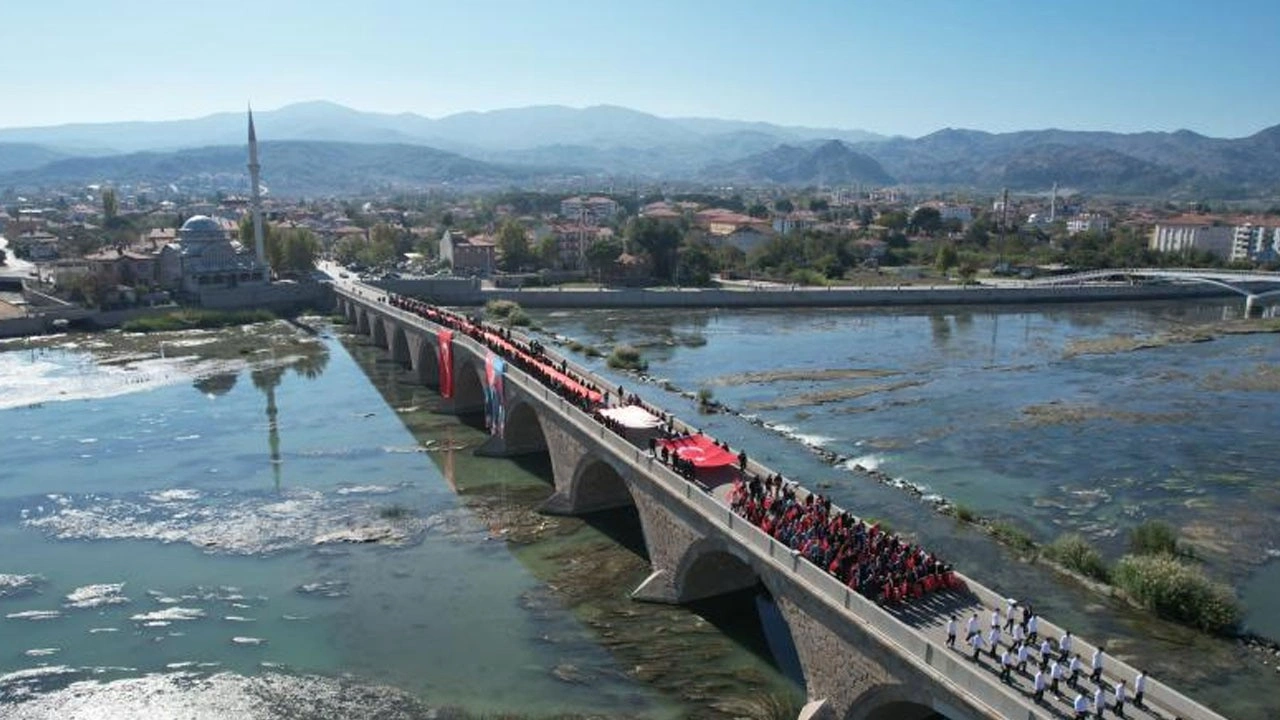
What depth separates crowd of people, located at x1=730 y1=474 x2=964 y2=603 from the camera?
18.0 meters

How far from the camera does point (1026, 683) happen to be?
15133 millimetres

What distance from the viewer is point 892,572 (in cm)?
1827

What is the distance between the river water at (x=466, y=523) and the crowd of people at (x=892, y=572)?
11.0 feet

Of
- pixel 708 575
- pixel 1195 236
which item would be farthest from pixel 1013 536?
pixel 1195 236

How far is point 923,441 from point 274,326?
52.9 metres

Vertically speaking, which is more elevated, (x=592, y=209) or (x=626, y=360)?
(x=592, y=209)

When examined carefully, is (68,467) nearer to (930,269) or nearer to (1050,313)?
(1050,313)

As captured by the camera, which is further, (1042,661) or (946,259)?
(946,259)

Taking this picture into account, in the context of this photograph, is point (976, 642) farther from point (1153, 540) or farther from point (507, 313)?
point (507, 313)

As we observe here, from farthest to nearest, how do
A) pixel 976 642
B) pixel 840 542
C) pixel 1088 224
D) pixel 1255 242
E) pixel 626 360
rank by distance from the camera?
1. pixel 1088 224
2. pixel 1255 242
3. pixel 626 360
4. pixel 840 542
5. pixel 976 642

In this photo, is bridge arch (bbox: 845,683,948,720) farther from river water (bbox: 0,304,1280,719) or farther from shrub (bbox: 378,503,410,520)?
shrub (bbox: 378,503,410,520)

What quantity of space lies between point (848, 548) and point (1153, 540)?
12.8 m

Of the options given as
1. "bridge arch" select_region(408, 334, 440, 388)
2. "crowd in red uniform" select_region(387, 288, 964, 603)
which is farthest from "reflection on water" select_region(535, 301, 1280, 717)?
"bridge arch" select_region(408, 334, 440, 388)

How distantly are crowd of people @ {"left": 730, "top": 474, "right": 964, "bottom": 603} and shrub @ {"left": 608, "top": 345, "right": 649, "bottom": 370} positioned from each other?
3342 cm
